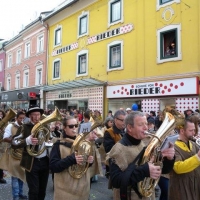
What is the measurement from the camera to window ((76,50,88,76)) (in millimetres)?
16812

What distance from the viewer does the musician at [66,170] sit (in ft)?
9.89

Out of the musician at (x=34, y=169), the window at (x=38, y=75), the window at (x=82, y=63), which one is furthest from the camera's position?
the window at (x=38, y=75)

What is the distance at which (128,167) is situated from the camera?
2.34m

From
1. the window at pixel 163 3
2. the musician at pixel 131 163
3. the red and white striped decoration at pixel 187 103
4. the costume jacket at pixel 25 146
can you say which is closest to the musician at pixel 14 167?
the costume jacket at pixel 25 146

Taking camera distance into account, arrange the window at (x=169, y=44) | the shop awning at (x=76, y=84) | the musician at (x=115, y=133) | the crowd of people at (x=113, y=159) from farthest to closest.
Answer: the shop awning at (x=76, y=84)
the window at (x=169, y=44)
the musician at (x=115, y=133)
the crowd of people at (x=113, y=159)

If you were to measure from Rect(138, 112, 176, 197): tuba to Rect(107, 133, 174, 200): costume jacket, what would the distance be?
0.06 m

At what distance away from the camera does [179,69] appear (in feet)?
37.7

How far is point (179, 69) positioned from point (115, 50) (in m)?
4.57

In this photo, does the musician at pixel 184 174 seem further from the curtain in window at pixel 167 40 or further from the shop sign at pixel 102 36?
the shop sign at pixel 102 36

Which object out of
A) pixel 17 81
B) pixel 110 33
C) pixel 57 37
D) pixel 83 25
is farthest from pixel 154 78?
pixel 17 81

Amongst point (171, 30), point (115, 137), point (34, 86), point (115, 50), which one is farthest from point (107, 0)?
point (115, 137)

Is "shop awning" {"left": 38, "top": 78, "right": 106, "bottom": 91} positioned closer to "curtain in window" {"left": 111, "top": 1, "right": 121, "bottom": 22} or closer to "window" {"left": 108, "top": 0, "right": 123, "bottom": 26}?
"window" {"left": 108, "top": 0, "right": 123, "bottom": 26}

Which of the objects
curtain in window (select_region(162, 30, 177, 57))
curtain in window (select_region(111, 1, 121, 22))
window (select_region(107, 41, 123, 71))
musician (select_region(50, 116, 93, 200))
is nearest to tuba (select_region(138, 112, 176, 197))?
musician (select_region(50, 116, 93, 200))

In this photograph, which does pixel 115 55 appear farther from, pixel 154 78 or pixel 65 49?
pixel 65 49
